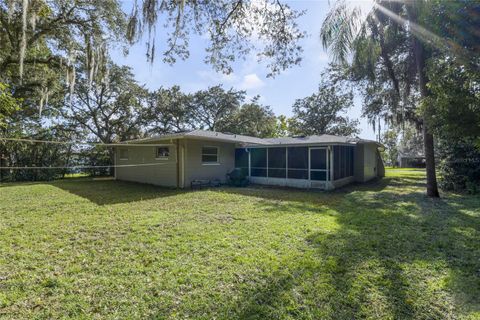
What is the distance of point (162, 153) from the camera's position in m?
12.0

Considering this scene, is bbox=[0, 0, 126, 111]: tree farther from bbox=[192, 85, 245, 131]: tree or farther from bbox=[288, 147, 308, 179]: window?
bbox=[192, 85, 245, 131]: tree

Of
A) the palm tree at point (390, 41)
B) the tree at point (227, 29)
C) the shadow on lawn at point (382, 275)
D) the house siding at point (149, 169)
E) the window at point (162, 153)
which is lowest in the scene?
the shadow on lawn at point (382, 275)

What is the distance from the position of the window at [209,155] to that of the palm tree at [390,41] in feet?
23.1

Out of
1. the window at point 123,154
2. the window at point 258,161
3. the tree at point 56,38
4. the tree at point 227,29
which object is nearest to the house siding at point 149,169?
the window at point 123,154

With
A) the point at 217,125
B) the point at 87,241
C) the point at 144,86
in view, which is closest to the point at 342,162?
the point at 87,241

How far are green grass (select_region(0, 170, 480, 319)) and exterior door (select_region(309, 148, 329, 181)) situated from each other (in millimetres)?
4285

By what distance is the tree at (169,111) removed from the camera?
20.7m

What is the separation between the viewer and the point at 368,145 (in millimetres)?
14117

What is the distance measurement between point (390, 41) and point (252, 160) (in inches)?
303

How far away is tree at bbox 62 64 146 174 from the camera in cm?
1819

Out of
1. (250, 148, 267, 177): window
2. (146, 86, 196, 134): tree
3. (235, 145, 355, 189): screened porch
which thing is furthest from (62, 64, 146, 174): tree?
(250, 148, 267, 177): window

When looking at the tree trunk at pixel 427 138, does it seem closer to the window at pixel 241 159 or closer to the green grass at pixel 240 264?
the green grass at pixel 240 264

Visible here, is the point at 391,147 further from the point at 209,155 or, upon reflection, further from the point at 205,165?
the point at 205,165

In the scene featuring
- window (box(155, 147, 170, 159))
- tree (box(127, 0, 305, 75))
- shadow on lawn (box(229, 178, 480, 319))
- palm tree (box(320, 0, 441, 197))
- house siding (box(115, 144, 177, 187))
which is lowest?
shadow on lawn (box(229, 178, 480, 319))
